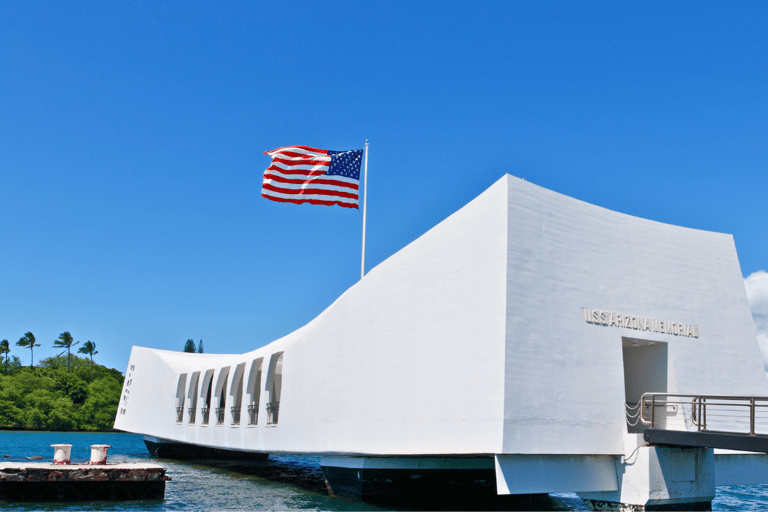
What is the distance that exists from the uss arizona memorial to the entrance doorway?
40 mm

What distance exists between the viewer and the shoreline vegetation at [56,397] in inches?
3095

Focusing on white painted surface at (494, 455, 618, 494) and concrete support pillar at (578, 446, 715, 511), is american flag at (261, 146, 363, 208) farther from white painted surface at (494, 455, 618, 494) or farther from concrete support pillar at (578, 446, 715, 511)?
concrete support pillar at (578, 446, 715, 511)

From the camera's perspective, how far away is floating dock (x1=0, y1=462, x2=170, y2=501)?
17750 millimetres

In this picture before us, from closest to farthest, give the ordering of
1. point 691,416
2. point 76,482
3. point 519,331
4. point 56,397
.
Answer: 1. point 519,331
2. point 691,416
3. point 76,482
4. point 56,397

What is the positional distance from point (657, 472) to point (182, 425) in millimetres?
23023

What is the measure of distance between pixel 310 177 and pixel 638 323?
10355mm

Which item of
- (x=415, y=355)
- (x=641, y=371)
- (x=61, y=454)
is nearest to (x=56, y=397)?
(x=61, y=454)

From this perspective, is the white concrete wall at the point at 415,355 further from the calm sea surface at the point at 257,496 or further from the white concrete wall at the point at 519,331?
the calm sea surface at the point at 257,496

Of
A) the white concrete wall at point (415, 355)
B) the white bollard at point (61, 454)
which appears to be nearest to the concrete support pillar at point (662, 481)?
the white concrete wall at point (415, 355)

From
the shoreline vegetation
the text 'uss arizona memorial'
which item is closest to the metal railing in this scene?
the text 'uss arizona memorial'

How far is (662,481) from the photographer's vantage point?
44.1 feet

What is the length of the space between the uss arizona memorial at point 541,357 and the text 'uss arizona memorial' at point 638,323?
0.03 metres

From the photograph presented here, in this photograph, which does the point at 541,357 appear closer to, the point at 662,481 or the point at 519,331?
the point at 519,331

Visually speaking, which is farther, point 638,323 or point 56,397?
point 56,397
